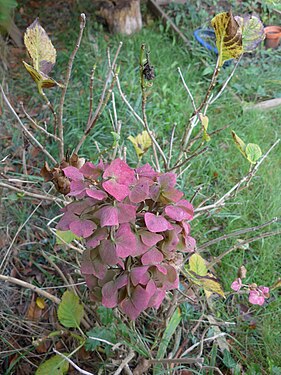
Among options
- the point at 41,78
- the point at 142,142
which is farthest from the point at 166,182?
the point at 142,142

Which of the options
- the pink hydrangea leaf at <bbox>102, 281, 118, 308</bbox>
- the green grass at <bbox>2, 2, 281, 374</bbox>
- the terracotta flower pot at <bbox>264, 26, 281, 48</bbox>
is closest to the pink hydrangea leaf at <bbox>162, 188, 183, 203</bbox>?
the pink hydrangea leaf at <bbox>102, 281, 118, 308</bbox>

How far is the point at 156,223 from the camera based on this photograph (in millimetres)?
905

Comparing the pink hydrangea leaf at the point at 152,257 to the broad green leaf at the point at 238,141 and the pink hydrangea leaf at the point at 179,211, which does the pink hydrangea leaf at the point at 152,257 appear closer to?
the pink hydrangea leaf at the point at 179,211

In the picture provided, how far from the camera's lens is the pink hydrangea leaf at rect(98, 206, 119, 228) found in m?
0.85

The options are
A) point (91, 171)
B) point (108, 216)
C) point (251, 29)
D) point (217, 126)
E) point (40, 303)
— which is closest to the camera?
point (108, 216)

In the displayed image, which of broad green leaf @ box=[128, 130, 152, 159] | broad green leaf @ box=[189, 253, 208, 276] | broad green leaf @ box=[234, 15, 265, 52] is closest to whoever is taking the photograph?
broad green leaf @ box=[234, 15, 265, 52]

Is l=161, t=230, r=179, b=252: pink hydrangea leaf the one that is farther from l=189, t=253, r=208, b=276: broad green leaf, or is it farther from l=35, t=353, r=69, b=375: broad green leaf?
l=35, t=353, r=69, b=375: broad green leaf

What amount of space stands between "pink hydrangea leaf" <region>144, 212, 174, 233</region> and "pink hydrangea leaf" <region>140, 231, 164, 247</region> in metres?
0.03

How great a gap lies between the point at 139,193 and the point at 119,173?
62 mm

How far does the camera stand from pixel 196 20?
3.63 m

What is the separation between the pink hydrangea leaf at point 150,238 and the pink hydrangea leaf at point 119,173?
115mm

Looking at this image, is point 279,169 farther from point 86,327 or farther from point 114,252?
point 114,252

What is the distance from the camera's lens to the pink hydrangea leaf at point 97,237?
911mm

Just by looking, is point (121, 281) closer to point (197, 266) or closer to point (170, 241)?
point (170, 241)
